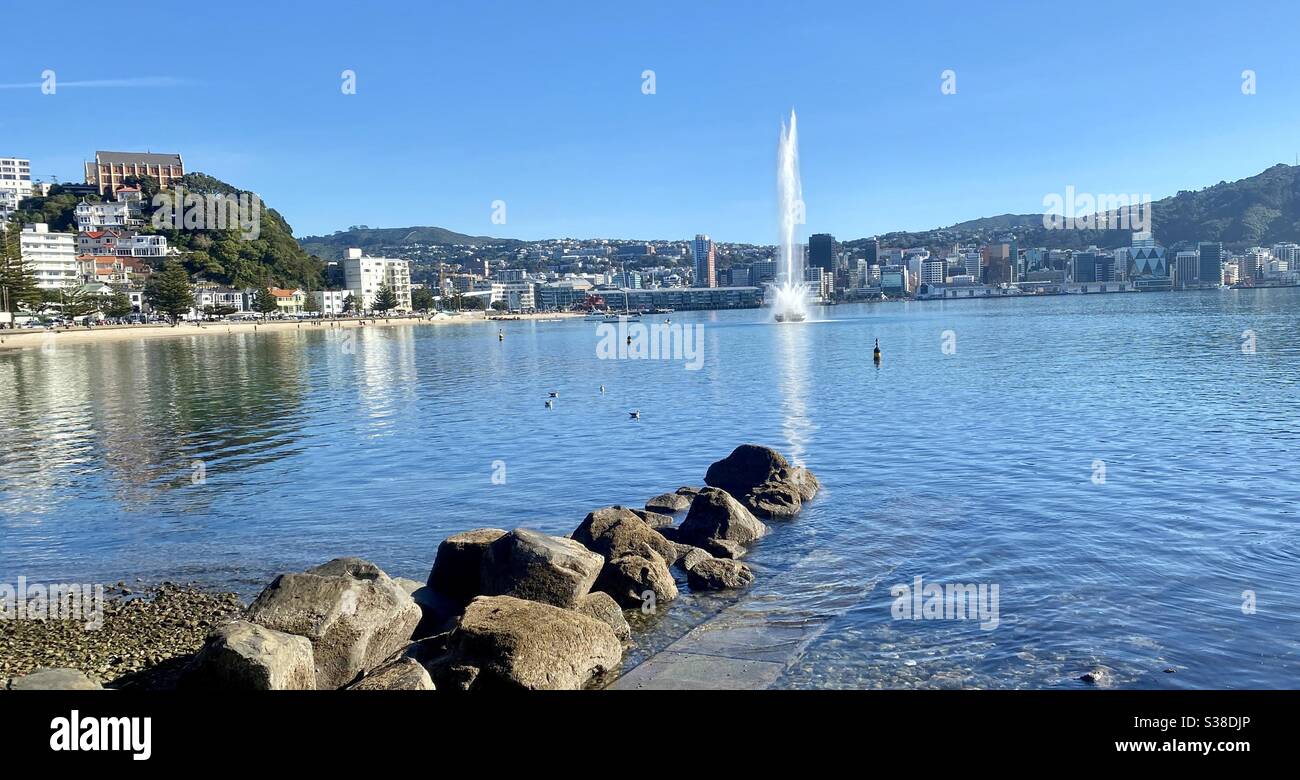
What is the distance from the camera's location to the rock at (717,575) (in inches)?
567

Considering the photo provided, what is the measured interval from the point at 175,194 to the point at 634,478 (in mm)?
205344

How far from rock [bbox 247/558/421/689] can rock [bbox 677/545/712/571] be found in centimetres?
534

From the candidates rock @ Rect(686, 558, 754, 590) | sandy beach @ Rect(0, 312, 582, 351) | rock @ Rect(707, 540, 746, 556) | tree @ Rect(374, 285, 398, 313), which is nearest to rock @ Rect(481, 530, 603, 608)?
rock @ Rect(686, 558, 754, 590)

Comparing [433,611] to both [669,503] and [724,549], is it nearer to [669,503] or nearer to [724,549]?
[724,549]

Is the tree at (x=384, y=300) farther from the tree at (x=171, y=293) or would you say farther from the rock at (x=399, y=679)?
the rock at (x=399, y=679)

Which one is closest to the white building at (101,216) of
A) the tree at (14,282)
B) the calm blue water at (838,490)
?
the tree at (14,282)

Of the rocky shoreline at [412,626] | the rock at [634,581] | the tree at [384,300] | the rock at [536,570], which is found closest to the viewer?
the rocky shoreline at [412,626]

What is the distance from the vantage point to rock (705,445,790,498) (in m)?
20.3

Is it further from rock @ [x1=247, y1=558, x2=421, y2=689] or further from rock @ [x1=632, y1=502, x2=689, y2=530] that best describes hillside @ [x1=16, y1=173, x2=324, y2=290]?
rock @ [x1=247, y1=558, x2=421, y2=689]

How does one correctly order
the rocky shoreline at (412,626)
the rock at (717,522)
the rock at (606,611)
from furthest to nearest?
the rock at (717,522) < the rock at (606,611) < the rocky shoreline at (412,626)

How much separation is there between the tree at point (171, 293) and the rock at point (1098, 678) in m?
140

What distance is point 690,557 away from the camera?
602 inches

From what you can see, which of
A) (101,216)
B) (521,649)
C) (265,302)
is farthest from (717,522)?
(101,216)

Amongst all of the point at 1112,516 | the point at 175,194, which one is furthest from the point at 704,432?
the point at 175,194
